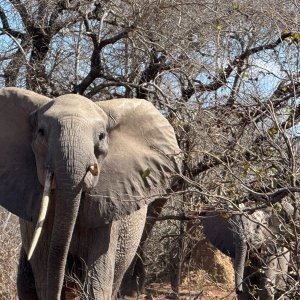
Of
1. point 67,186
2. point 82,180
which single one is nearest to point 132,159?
point 82,180

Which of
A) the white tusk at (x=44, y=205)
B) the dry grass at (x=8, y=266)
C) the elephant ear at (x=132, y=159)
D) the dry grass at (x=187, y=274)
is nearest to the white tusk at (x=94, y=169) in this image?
the white tusk at (x=44, y=205)

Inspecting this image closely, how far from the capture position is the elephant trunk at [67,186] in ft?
18.1

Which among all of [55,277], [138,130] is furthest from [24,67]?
[55,277]

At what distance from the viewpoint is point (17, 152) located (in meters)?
6.50

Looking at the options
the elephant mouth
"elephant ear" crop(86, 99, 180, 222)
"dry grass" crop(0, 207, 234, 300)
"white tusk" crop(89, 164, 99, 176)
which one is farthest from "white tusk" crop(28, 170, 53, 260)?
"dry grass" crop(0, 207, 234, 300)

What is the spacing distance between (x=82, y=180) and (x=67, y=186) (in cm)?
14

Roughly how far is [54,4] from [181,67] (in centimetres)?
178

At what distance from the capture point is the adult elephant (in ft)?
19.1

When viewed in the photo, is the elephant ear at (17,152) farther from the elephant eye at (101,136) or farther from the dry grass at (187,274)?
the dry grass at (187,274)

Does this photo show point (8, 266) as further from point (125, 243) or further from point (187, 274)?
point (187, 274)

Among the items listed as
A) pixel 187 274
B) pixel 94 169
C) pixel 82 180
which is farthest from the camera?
pixel 187 274

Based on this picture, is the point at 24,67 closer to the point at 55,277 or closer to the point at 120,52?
the point at 120,52

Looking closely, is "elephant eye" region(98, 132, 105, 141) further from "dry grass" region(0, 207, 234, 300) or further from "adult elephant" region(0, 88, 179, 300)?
"dry grass" region(0, 207, 234, 300)

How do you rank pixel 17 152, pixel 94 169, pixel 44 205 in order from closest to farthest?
pixel 44 205 < pixel 94 169 < pixel 17 152
